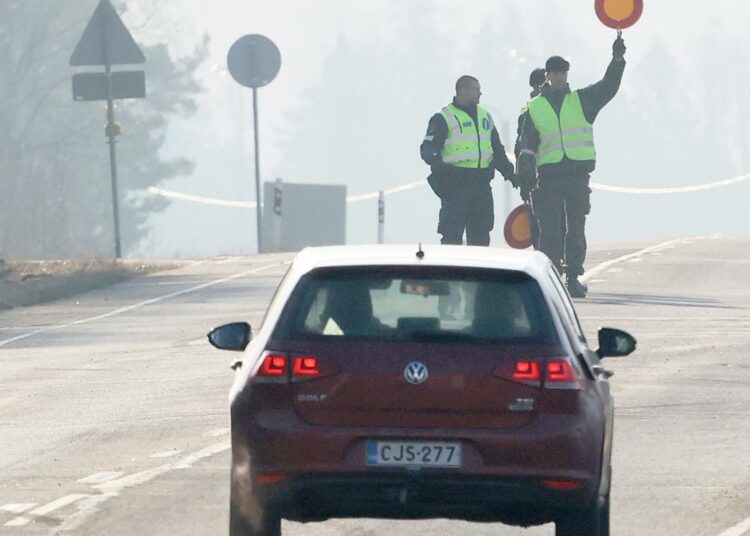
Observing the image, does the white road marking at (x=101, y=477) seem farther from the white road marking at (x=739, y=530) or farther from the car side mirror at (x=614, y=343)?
the white road marking at (x=739, y=530)

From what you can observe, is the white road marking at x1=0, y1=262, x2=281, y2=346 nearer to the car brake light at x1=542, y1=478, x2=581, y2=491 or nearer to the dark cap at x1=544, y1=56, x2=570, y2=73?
the dark cap at x1=544, y1=56, x2=570, y2=73

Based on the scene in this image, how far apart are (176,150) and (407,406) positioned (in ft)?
512

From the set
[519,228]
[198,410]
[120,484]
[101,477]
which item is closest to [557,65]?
[519,228]

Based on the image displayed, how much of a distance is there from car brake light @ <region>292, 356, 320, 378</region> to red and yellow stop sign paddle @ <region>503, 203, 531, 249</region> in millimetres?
13828

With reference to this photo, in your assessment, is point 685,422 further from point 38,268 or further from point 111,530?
point 38,268

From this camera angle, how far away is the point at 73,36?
6912 centimetres

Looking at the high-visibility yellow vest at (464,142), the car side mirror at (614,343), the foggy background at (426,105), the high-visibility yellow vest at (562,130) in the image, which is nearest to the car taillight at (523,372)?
the car side mirror at (614,343)

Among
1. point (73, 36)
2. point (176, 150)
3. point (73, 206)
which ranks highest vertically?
point (73, 36)

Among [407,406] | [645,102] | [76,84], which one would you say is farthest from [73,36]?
[645,102]

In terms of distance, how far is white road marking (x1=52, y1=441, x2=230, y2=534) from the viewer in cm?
991

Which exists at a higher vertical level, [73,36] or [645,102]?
[73,36]

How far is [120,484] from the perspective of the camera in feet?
36.2

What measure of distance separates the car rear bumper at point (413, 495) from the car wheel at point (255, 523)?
81mm

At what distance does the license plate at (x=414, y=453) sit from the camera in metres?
8.30
